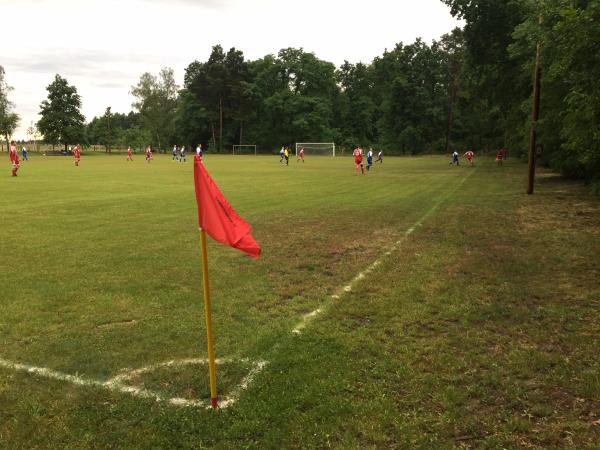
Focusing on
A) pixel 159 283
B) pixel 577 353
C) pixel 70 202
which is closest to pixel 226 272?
pixel 159 283

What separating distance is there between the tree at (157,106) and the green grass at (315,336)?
100170 millimetres

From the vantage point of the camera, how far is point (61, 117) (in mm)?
88812

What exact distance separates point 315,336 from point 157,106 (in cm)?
10971

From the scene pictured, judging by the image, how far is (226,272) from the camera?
7.79 meters

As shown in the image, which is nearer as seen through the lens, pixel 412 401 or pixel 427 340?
pixel 412 401

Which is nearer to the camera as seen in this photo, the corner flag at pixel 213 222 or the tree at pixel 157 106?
the corner flag at pixel 213 222

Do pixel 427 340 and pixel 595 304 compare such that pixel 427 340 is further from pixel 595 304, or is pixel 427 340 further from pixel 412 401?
pixel 595 304

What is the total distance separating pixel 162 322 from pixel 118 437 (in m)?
2.16

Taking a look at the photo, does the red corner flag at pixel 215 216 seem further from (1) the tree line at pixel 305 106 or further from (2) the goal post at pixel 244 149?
(2) the goal post at pixel 244 149

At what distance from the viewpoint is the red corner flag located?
3709mm

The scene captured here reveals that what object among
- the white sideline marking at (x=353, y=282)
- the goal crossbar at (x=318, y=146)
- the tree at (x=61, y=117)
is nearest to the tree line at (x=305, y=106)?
the tree at (x=61, y=117)

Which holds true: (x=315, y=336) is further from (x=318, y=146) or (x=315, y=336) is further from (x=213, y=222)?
(x=318, y=146)

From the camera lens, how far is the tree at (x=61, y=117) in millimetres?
88188

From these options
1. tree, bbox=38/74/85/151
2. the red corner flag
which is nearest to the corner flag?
the red corner flag
